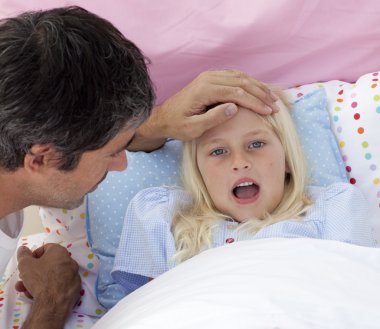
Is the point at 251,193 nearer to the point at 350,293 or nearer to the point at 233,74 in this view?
the point at 233,74

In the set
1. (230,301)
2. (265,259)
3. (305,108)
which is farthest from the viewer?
(305,108)

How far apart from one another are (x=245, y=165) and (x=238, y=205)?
0.09m

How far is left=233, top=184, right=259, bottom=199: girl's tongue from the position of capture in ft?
4.67

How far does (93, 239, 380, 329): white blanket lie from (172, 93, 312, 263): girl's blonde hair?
0.24 metres

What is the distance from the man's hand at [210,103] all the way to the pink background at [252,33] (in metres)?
0.24

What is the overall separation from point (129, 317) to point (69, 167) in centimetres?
26

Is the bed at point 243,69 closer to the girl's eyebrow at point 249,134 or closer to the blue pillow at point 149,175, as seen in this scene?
the blue pillow at point 149,175

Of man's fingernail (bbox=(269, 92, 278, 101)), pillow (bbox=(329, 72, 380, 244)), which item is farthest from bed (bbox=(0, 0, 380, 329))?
man's fingernail (bbox=(269, 92, 278, 101))

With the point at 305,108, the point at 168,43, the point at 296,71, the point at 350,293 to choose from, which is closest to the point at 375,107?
the point at 305,108

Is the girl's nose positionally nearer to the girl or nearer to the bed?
the girl

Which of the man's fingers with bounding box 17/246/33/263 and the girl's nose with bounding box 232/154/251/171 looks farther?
the man's fingers with bounding box 17/246/33/263

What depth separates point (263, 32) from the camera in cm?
163

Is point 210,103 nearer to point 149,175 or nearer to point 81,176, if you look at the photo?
point 149,175

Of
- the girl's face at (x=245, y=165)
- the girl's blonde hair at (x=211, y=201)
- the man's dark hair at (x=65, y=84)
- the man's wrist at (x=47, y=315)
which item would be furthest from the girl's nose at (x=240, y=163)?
the man's wrist at (x=47, y=315)
